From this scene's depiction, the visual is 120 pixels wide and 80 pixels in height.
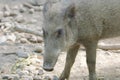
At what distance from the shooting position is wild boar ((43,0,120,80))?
4633 millimetres

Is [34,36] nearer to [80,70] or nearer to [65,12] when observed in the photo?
[80,70]

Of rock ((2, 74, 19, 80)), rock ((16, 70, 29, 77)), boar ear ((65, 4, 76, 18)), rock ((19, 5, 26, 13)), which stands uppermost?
boar ear ((65, 4, 76, 18))

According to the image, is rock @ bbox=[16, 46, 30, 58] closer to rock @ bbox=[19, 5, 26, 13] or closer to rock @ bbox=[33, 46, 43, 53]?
rock @ bbox=[33, 46, 43, 53]

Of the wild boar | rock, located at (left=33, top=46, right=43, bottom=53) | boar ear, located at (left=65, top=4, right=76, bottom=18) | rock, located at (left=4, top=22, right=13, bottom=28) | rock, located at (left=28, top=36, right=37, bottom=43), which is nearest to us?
the wild boar

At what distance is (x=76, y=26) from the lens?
496 centimetres

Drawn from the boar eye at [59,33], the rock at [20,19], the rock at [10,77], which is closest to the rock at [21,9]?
the rock at [20,19]

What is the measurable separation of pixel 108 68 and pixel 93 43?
3.09 ft

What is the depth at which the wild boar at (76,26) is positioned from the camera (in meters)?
4.63

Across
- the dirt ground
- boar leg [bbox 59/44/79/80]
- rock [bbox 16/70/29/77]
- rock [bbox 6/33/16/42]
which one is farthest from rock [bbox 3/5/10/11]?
boar leg [bbox 59/44/79/80]

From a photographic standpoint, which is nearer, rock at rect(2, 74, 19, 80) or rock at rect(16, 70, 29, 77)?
rock at rect(2, 74, 19, 80)

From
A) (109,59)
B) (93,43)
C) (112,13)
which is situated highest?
(112,13)

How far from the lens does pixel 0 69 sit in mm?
5805

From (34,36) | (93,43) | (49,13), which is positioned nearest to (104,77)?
(93,43)

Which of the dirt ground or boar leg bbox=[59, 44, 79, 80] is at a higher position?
boar leg bbox=[59, 44, 79, 80]
